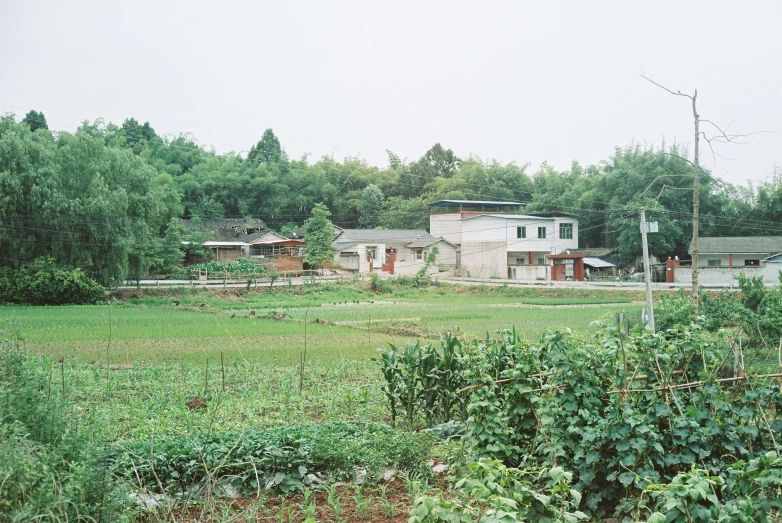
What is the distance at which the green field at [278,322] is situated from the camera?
1605 cm

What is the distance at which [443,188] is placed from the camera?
6512 cm

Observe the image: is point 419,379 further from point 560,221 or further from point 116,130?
point 116,130

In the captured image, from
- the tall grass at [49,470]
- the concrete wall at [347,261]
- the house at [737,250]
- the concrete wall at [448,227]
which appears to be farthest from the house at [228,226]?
the tall grass at [49,470]

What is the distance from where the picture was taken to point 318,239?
4791cm

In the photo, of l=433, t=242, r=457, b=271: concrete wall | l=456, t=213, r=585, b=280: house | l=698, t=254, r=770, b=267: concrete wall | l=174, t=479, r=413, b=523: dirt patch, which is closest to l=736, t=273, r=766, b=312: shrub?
l=174, t=479, r=413, b=523: dirt patch

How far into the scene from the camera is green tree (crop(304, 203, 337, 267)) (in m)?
47.6

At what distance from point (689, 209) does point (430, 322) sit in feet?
92.4

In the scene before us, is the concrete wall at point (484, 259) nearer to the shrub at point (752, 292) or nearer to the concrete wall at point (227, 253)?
the concrete wall at point (227, 253)

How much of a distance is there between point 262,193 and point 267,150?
11.3 metres

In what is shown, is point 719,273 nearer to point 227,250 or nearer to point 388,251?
point 388,251

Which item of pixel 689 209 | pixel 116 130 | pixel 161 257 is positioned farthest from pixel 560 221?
pixel 116 130

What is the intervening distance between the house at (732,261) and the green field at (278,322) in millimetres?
8242

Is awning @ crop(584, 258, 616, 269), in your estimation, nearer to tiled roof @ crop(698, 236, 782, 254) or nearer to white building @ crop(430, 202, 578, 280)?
white building @ crop(430, 202, 578, 280)

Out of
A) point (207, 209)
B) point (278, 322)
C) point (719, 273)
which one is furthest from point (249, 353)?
point (207, 209)
